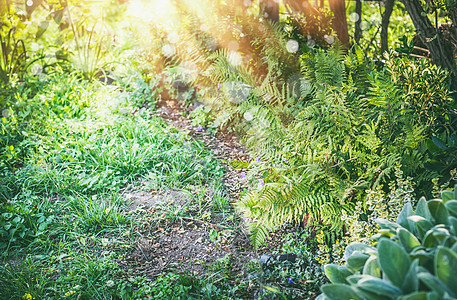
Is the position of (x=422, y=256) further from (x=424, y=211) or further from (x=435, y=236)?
(x=424, y=211)

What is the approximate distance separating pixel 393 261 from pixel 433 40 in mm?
2071

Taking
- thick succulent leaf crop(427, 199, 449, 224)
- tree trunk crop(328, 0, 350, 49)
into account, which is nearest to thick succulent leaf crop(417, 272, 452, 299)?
thick succulent leaf crop(427, 199, 449, 224)

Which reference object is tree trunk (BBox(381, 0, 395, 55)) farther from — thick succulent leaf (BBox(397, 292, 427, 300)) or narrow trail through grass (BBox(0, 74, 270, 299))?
thick succulent leaf (BBox(397, 292, 427, 300))

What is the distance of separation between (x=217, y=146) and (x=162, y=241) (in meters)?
1.23

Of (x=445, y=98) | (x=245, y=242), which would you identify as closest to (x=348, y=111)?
(x=445, y=98)

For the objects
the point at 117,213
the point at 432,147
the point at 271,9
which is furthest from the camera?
the point at 271,9

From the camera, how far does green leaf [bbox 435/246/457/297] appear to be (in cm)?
86

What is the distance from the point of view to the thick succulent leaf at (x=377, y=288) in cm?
90

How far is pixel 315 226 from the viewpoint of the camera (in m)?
2.31

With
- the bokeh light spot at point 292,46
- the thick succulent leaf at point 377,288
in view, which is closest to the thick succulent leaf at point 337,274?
the thick succulent leaf at point 377,288

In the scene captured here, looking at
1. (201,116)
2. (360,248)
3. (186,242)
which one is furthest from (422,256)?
(201,116)

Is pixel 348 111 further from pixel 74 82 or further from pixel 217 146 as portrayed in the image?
pixel 74 82

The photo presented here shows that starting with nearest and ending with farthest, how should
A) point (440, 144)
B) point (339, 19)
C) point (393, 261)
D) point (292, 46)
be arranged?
point (393, 261) → point (440, 144) → point (292, 46) → point (339, 19)

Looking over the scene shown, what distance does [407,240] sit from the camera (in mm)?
1043
